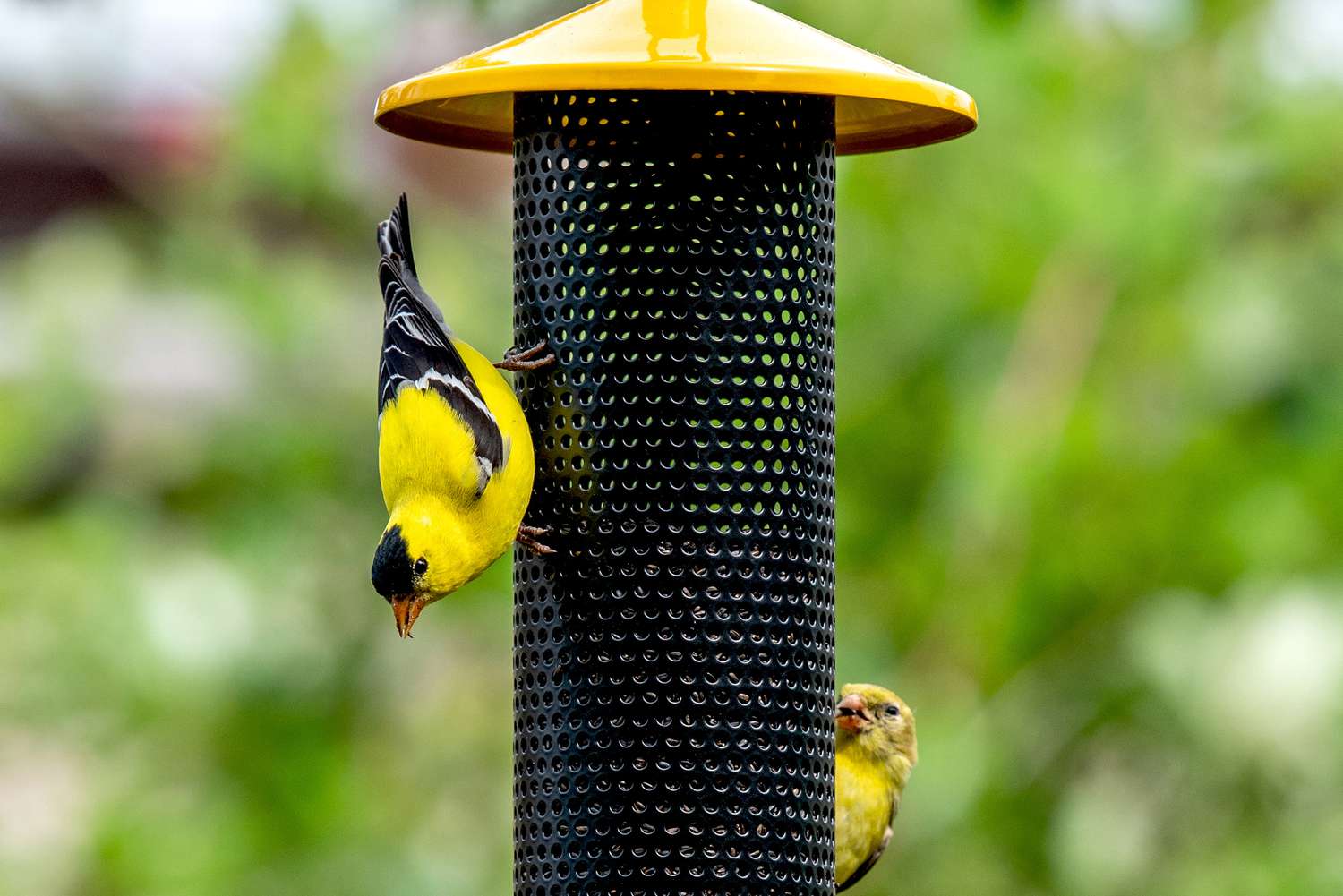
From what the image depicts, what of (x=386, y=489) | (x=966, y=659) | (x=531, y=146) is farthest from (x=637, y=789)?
(x=966, y=659)

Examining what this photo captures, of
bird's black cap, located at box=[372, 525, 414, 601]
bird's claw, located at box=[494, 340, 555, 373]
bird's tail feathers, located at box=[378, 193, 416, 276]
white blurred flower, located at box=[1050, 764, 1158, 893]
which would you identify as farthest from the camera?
white blurred flower, located at box=[1050, 764, 1158, 893]

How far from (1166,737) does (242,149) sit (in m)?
4.40

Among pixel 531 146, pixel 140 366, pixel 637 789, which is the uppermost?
pixel 531 146

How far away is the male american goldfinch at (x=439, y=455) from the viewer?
4.38 metres

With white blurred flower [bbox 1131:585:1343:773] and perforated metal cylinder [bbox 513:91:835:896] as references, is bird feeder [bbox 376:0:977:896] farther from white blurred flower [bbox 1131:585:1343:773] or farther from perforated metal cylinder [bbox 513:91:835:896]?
white blurred flower [bbox 1131:585:1343:773]

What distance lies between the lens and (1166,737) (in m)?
7.75

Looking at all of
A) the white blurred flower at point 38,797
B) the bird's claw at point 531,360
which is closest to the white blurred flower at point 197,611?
the white blurred flower at point 38,797

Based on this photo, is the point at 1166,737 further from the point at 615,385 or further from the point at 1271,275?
the point at 615,385

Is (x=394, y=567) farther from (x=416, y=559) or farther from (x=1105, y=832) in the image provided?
(x=1105, y=832)

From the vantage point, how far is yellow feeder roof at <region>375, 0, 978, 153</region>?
150 inches

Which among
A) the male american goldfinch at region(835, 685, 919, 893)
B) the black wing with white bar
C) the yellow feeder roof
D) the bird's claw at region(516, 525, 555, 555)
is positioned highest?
the yellow feeder roof

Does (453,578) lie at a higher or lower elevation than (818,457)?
lower

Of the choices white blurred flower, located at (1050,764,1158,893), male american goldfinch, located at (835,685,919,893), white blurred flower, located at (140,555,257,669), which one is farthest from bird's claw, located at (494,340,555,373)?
white blurred flower, located at (1050,764,1158,893)

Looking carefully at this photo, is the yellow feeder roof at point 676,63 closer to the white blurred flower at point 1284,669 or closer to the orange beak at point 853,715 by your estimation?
the orange beak at point 853,715
